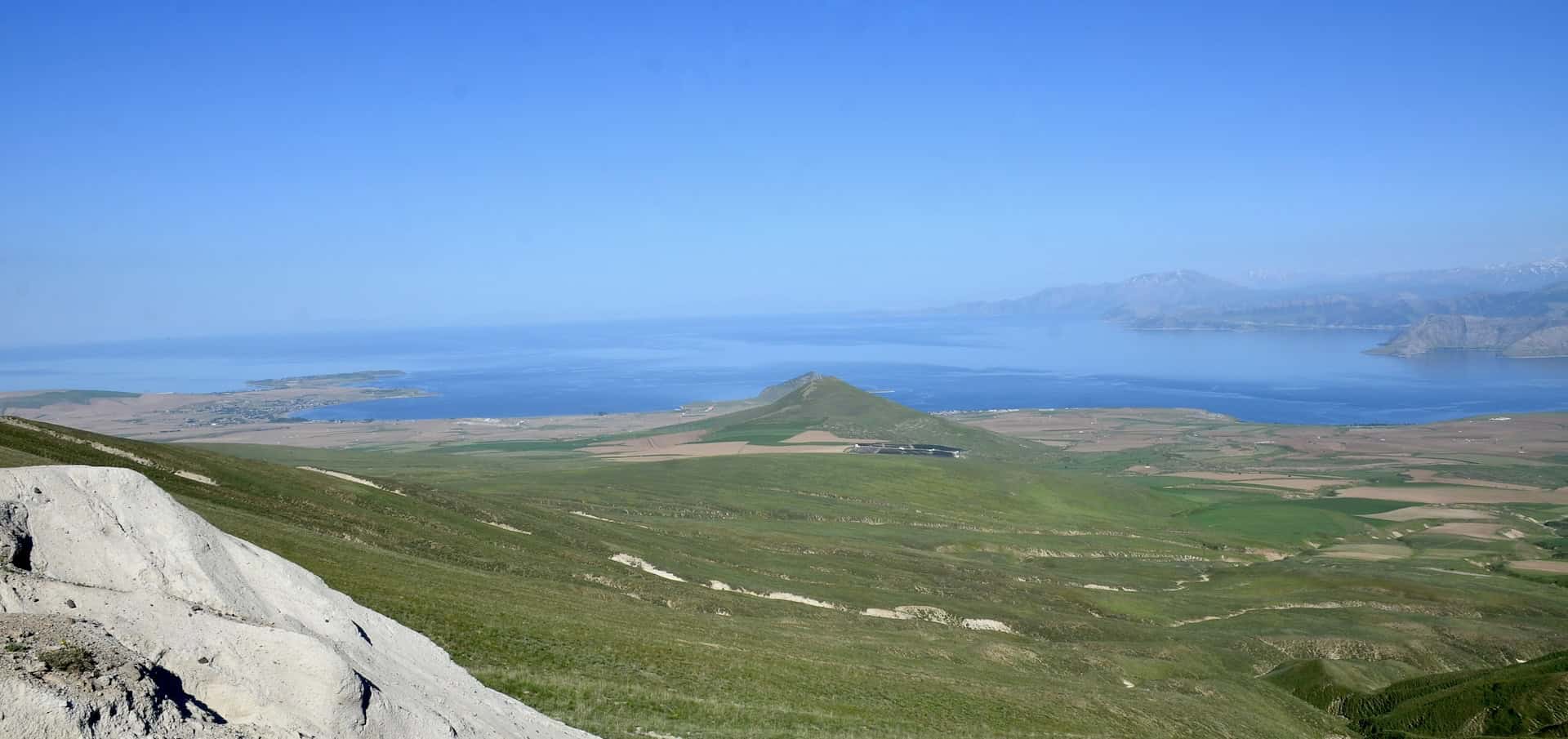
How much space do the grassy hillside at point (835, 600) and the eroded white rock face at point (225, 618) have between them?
13.8ft

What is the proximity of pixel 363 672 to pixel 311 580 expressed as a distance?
17.7 feet

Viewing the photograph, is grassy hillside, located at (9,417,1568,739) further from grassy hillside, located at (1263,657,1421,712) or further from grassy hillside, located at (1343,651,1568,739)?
grassy hillside, located at (1343,651,1568,739)

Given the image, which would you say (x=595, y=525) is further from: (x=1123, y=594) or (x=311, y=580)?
(x=311, y=580)

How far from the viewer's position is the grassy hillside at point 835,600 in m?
31.2

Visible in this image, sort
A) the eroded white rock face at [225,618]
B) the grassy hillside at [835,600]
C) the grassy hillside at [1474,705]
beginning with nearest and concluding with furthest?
the eroded white rock face at [225,618], the grassy hillside at [835,600], the grassy hillside at [1474,705]

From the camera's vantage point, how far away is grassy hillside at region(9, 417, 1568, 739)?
31.2 metres

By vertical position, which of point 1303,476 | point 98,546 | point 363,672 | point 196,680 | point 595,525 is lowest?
point 1303,476

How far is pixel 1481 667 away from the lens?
56.3 m

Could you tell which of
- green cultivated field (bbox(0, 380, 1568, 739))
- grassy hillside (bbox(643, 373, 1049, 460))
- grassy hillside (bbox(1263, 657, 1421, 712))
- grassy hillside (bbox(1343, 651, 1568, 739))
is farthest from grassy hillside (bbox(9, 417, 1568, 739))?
grassy hillside (bbox(643, 373, 1049, 460))

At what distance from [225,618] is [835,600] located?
4263cm

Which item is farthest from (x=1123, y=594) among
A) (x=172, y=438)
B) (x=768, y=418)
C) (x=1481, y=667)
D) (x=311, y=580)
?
(x=172, y=438)

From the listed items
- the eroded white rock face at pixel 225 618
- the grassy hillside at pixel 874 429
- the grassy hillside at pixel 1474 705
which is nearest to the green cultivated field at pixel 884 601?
the grassy hillside at pixel 1474 705

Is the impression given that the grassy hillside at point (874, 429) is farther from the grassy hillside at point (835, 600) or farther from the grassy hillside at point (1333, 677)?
the grassy hillside at point (1333, 677)

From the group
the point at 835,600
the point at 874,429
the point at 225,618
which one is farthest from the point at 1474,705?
the point at 874,429
